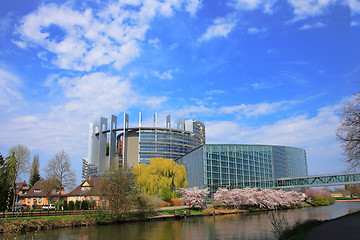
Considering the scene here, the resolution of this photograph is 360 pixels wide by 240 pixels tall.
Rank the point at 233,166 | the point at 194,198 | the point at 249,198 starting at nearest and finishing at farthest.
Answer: the point at 194,198 < the point at 249,198 < the point at 233,166

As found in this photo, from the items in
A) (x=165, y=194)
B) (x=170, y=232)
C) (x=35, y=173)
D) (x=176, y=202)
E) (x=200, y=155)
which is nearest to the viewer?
(x=170, y=232)

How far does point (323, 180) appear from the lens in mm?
85312

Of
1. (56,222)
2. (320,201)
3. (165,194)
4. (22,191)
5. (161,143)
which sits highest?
(161,143)

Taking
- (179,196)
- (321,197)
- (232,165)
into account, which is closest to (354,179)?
(321,197)

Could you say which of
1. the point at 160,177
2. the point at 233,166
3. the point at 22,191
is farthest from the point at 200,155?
the point at 22,191

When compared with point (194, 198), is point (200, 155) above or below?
above

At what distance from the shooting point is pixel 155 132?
422 feet

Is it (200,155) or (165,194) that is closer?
(165,194)

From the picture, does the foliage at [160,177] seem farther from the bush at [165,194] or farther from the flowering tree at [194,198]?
the flowering tree at [194,198]

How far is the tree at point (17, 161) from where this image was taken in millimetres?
52906

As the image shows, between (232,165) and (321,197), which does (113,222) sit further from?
(321,197)

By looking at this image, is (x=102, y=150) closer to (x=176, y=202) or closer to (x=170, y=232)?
(x=176, y=202)

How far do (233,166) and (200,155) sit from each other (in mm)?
10462

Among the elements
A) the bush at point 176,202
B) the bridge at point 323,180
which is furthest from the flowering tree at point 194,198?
the bridge at point 323,180
